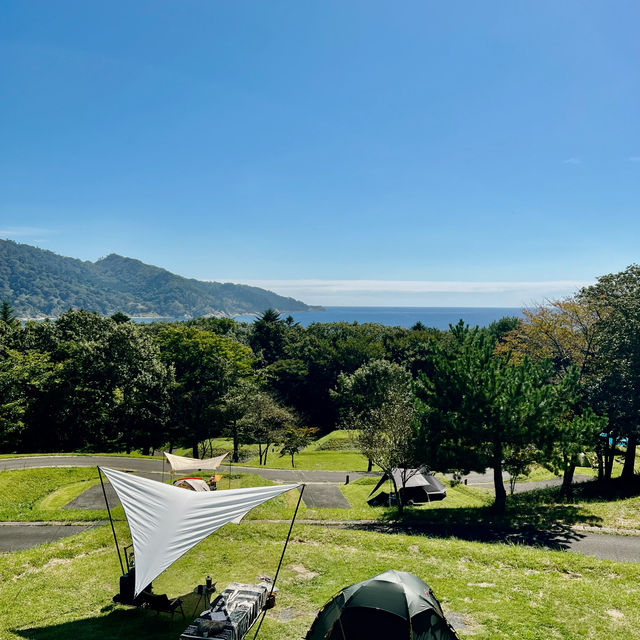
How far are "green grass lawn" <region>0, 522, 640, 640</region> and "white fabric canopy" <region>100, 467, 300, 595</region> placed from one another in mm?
1961

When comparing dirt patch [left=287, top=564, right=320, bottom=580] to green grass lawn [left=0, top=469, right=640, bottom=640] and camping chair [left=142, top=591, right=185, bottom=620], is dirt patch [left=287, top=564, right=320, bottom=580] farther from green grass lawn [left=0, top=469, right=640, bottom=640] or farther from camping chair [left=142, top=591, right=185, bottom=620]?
camping chair [left=142, top=591, right=185, bottom=620]

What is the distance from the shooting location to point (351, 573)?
533 inches

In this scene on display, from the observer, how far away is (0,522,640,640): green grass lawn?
10.5 metres

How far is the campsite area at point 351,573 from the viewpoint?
10.6 metres

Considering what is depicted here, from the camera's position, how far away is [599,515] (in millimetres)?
21562

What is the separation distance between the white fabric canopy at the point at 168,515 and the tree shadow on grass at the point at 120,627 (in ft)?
5.98

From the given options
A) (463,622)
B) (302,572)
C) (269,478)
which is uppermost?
(463,622)

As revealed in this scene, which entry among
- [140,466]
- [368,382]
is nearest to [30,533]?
[140,466]

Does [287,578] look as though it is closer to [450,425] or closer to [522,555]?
[522,555]

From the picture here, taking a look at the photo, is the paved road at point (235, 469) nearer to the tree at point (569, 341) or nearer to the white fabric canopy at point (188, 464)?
the white fabric canopy at point (188, 464)

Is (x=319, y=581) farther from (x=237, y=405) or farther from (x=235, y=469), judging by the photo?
(x=237, y=405)

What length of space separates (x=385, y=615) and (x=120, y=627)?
6664mm

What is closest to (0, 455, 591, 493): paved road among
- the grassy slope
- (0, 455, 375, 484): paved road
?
(0, 455, 375, 484): paved road

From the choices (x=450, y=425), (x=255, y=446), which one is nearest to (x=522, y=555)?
(x=450, y=425)
